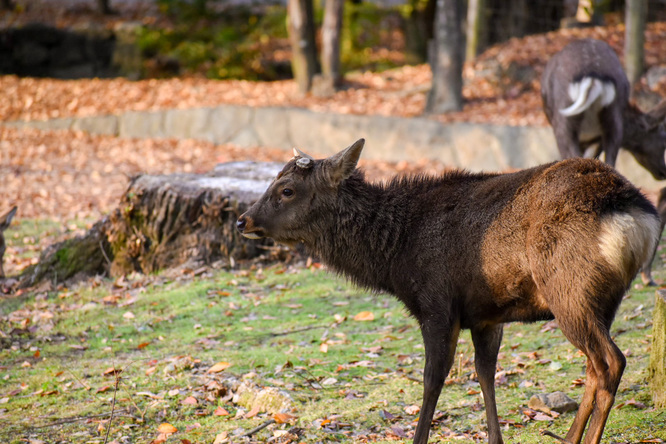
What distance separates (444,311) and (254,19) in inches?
877

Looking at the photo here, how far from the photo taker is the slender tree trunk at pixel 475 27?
18.6 m

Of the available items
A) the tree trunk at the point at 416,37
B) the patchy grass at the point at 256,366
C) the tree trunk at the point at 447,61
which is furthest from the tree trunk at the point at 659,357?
the tree trunk at the point at 416,37

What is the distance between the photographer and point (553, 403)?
4848 mm

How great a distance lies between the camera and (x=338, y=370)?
588cm

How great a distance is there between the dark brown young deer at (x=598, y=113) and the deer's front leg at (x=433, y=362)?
4730 mm

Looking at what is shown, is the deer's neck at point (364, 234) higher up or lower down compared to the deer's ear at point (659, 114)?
lower down

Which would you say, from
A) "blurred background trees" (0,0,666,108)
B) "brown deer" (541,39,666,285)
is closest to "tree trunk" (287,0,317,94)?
"blurred background trees" (0,0,666,108)

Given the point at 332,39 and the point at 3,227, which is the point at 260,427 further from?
the point at 332,39

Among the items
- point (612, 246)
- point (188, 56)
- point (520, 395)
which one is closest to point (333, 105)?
point (188, 56)

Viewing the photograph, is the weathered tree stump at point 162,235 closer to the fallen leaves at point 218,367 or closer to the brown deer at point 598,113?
the fallen leaves at point 218,367

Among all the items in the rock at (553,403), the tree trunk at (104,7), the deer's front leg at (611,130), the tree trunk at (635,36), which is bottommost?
the rock at (553,403)

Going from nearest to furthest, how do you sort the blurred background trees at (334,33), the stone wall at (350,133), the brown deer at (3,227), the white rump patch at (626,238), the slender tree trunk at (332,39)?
1. the white rump patch at (626,238)
2. the brown deer at (3,227)
3. the stone wall at (350,133)
4. the blurred background trees at (334,33)
5. the slender tree trunk at (332,39)

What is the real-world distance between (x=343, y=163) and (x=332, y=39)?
1407cm

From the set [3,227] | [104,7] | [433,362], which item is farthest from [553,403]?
[104,7]
